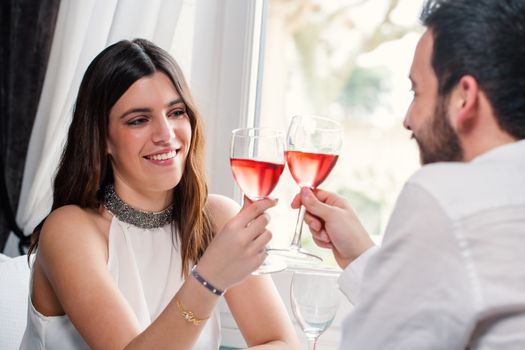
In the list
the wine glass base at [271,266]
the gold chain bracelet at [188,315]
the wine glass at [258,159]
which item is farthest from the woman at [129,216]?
the wine glass at [258,159]

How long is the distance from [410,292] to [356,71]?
1923 mm

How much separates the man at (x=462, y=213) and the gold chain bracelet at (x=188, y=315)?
2.00 feet

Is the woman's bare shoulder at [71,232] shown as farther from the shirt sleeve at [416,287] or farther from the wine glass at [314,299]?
the shirt sleeve at [416,287]

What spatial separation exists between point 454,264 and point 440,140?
0.27 m

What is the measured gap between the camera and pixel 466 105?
1077 millimetres

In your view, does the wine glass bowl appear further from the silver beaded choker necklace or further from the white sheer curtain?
the white sheer curtain

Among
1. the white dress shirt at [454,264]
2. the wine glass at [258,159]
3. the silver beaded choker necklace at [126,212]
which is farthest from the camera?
the silver beaded choker necklace at [126,212]

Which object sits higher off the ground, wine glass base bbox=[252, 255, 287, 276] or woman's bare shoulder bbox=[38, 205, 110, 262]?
wine glass base bbox=[252, 255, 287, 276]

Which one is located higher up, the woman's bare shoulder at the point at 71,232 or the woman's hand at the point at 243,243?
the woman's hand at the point at 243,243

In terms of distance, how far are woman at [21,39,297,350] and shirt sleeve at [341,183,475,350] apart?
96 cm

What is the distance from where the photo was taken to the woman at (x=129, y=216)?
193 centimetres

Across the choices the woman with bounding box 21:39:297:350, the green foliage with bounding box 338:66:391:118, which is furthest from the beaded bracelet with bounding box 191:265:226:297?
the green foliage with bounding box 338:66:391:118

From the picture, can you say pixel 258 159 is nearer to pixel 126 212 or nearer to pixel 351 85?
pixel 126 212

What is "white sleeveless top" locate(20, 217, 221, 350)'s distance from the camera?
2.05 meters
